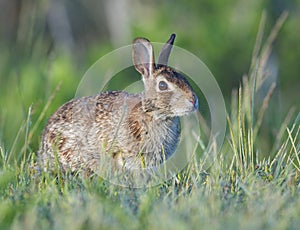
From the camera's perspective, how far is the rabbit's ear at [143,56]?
480 cm

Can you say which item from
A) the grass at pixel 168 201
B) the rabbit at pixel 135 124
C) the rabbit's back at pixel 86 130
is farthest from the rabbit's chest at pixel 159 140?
the grass at pixel 168 201

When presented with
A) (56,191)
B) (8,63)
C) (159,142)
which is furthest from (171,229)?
(8,63)

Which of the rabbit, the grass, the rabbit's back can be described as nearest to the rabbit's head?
the rabbit

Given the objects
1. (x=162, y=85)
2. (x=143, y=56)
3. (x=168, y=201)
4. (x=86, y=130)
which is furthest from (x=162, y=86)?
(x=168, y=201)

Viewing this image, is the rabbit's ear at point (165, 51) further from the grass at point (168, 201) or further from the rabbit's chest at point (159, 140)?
the grass at point (168, 201)

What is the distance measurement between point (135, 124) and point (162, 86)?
30cm

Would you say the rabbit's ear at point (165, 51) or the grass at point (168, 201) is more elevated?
the rabbit's ear at point (165, 51)

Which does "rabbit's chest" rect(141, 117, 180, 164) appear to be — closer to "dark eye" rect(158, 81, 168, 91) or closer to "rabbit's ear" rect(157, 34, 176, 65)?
"dark eye" rect(158, 81, 168, 91)

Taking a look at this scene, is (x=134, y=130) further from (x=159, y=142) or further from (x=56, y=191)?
(x=56, y=191)

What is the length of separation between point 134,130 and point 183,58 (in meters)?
2.31

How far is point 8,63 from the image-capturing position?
992cm

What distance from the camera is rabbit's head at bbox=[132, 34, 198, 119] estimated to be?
183 inches

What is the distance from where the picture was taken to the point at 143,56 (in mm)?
4859

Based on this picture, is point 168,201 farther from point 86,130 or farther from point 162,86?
point 86,130
